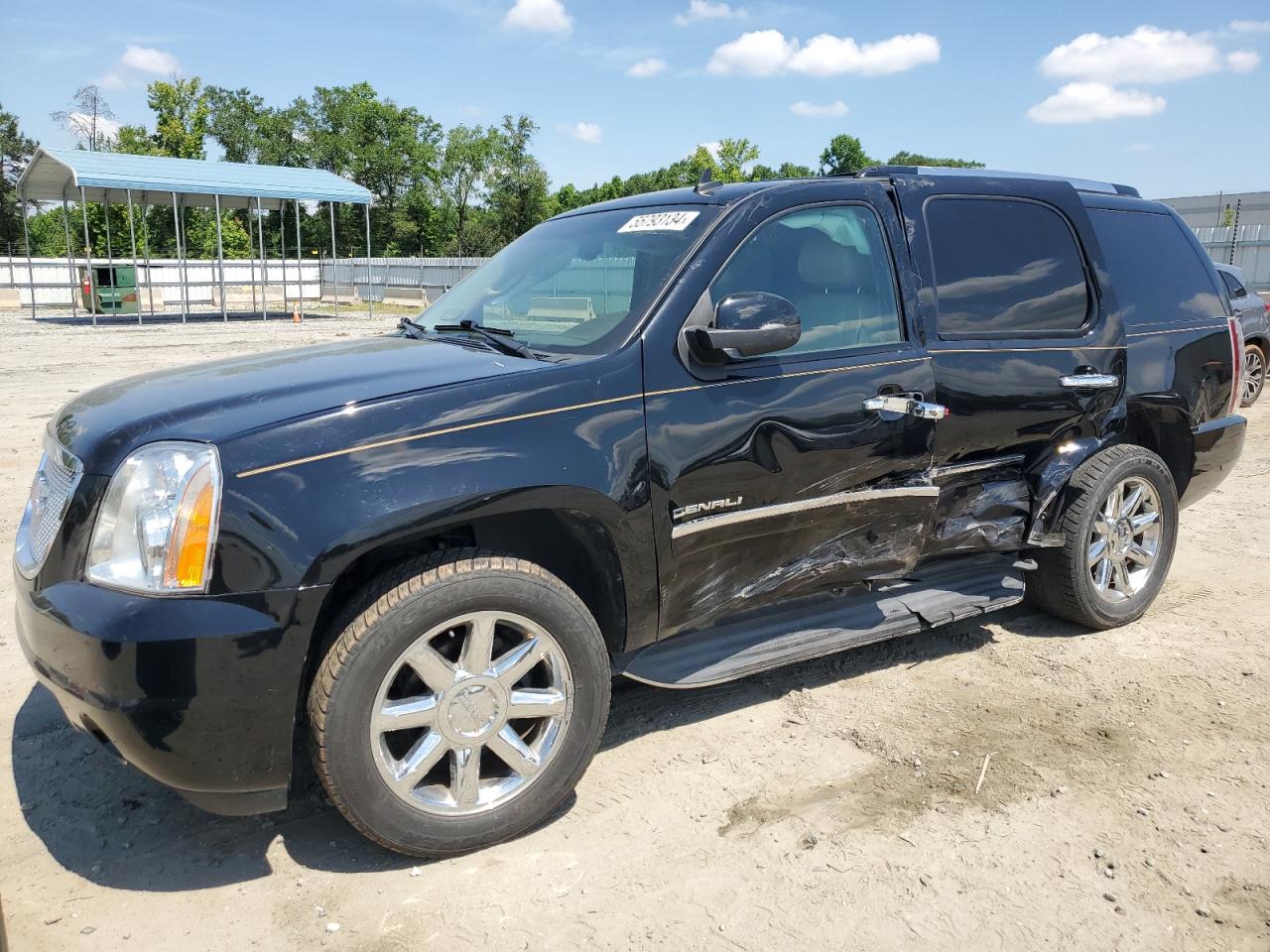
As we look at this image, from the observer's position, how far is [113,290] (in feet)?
93.4

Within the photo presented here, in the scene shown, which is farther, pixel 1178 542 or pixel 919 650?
pixel 1178 542

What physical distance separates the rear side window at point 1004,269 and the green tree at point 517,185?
68.2 metres

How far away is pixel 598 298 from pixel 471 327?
0.56 m

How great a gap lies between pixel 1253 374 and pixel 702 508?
462 inches

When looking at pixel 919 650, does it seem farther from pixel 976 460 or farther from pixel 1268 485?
pixel 1268 485

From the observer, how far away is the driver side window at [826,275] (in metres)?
3.58

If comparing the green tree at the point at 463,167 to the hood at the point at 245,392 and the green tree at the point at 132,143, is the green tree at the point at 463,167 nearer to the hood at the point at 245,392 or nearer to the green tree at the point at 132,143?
the green tree at the point at 132,143

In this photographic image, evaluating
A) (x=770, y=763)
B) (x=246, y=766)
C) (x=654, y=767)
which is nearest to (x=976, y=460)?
(x=770, y=763)

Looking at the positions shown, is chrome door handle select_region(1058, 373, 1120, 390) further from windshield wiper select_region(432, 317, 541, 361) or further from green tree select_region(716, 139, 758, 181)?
green tree select_region(716, 139, 758, 181)

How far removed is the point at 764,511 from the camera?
3.42 m

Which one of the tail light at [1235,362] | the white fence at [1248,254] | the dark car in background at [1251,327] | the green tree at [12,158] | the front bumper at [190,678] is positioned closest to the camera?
the front bumper at [190,678]

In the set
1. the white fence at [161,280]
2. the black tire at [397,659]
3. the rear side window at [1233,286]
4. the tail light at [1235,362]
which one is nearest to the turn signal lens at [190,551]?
the black tire at [397,659]

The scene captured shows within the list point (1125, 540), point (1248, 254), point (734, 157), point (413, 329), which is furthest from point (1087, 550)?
point (734, 157)

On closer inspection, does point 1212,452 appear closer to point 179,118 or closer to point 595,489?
A: point 595,489
